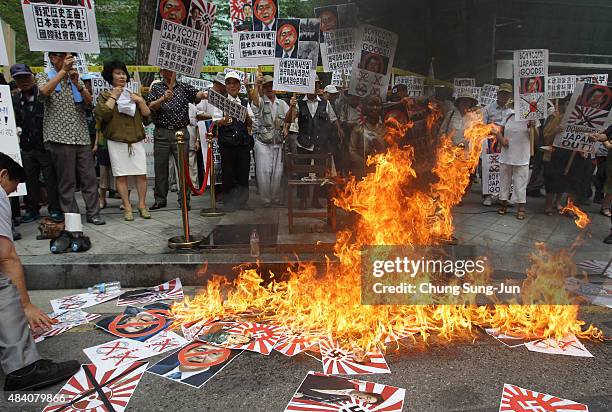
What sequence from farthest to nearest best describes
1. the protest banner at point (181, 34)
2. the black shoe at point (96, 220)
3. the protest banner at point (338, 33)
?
the black shoe at point (96, 220) < the protest banner at point (181, 34) < the protest banner at point (338, 33)

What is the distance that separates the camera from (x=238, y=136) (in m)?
7.20

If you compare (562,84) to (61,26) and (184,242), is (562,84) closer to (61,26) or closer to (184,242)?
(184,242)

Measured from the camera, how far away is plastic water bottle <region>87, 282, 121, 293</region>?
4355 mm

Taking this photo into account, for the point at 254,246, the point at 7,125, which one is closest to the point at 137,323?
the point at 254,246

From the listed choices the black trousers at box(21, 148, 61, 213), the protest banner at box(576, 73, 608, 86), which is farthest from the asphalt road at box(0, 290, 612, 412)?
the protest banner at box(576, 73, 608, 86)

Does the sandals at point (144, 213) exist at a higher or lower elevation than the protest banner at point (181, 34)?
lower

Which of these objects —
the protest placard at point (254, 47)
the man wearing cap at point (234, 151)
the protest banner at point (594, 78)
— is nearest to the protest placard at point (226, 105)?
the man wearing cap at point (234, 151)

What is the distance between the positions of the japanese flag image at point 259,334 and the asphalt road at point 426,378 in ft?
0.28

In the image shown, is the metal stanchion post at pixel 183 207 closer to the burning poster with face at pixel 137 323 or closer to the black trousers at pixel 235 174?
the burning poster with face at pixel 137 323

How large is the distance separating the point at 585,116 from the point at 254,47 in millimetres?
5125

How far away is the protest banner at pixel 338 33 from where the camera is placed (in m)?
4.63

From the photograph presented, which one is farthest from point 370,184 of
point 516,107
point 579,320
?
point 516,107

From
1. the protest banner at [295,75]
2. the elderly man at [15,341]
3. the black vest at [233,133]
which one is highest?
the protest banner at [295,75]

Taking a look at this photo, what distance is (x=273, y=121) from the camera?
7.51m
